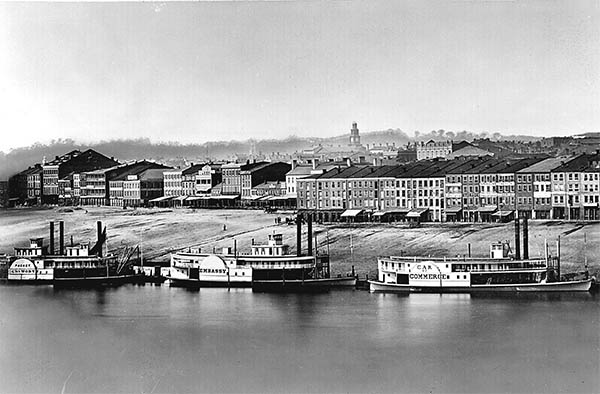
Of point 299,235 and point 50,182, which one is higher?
point 50,182

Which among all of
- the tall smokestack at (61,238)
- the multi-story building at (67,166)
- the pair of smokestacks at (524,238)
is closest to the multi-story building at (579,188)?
the pair of smokestacks at (524,238)

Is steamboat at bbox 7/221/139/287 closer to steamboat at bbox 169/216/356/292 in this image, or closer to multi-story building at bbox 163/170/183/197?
steamboat at bbox 169/216/356/292

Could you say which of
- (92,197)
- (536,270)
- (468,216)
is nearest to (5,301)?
(92,197)

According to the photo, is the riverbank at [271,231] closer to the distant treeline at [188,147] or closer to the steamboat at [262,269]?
the steamboat at [262,269]

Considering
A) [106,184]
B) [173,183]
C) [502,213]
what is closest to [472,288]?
[502,213]

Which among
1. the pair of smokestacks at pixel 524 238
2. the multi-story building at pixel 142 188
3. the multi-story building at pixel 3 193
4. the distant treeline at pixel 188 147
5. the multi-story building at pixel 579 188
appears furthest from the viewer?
the multi-story building at pixel 142 188

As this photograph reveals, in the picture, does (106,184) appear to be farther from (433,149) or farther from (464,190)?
(464,190)
